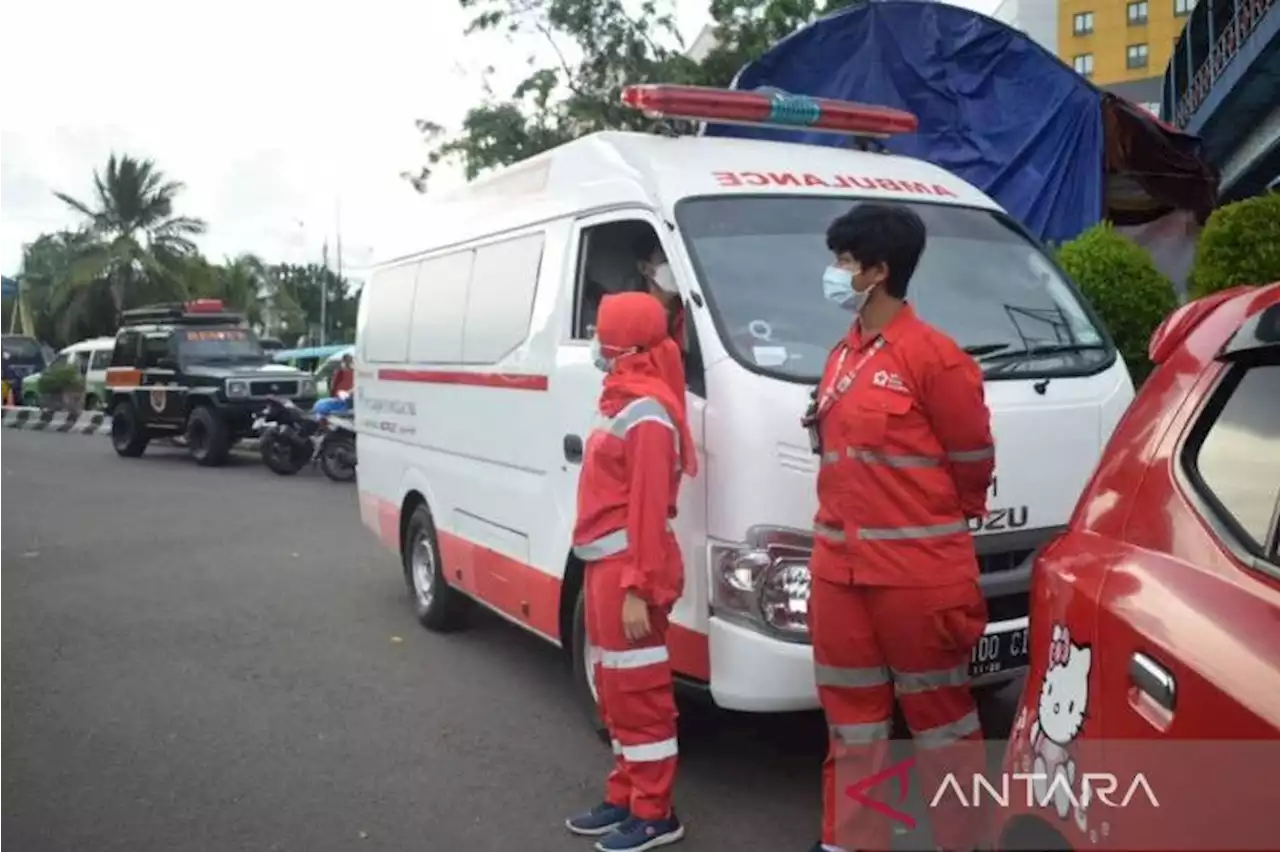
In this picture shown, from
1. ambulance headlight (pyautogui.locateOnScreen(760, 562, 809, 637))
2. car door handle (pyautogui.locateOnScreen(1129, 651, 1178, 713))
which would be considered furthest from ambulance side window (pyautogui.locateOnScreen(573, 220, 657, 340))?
car door handle (pyautogui.locateOnScreen(1129, 651, 1178, 713))

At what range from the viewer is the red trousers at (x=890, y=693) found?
10.7 feet

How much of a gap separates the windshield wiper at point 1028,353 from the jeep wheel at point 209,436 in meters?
14.3

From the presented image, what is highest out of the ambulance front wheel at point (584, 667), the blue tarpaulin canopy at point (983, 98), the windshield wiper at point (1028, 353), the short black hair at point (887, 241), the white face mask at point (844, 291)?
the blue tarpaulin canopy at point (983, 98)

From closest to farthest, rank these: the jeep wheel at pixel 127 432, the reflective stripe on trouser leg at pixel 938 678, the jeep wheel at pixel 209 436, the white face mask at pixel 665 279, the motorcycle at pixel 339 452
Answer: the reflective stripe on trouser leg at pixel 938 678 < the white face mask at pixel 665 279 < the motorcycle at pixel 339 452 < the jeep wheel at pixel 209 436 < the jeep wheel at pixel 127 432

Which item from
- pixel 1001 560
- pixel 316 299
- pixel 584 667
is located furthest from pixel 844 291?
pixel 316 299

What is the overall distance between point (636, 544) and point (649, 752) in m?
0.70

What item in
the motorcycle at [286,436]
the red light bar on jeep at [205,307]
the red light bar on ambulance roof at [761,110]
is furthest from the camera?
the red light bar on jeep at [205,307]

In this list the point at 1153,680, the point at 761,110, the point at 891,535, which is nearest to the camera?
the point at 1153,680

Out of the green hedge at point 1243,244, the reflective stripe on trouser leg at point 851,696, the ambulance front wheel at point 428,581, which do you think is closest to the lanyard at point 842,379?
the reflective stripe on trouser leg at point 851,696

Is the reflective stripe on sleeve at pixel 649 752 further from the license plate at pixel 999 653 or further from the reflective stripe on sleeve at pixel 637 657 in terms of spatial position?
the license plate at pixel 999 653

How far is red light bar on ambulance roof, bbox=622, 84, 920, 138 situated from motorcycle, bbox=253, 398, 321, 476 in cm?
1123

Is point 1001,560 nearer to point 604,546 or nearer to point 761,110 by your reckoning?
point 604,546

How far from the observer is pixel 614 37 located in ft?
57.7

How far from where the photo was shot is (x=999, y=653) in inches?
161
